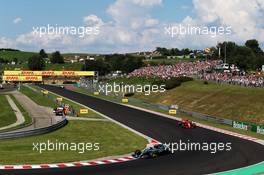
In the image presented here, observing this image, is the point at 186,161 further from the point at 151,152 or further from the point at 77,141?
the point at 77,141

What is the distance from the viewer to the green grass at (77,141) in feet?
93.9

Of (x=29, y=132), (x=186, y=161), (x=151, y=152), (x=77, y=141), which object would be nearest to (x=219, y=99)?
(x=77, y=141)

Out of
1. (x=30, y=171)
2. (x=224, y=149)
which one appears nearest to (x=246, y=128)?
(x=224, y=149)

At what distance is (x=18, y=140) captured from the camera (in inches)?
1411

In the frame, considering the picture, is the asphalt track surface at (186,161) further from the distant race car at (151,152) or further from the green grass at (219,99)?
the green grass at (219,99)

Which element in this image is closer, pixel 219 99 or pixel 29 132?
pixel 29 132

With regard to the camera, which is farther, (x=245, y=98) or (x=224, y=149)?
(x=245, y=98)

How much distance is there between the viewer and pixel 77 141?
1449 inches

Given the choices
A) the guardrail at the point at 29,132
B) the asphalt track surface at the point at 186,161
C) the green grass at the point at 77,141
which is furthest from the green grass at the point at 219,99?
the guardrail at the point at 29,132

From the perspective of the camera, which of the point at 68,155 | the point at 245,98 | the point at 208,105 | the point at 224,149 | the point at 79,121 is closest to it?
the point at 68,155

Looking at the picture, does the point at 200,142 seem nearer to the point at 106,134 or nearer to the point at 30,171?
the point at 106,134

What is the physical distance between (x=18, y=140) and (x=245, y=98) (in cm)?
3539

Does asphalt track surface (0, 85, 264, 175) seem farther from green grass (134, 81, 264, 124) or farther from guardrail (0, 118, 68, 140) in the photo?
green grass (134, 81, 264, 124)

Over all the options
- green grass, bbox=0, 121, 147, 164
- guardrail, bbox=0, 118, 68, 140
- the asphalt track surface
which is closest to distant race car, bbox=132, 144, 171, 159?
the asphalt track surface
